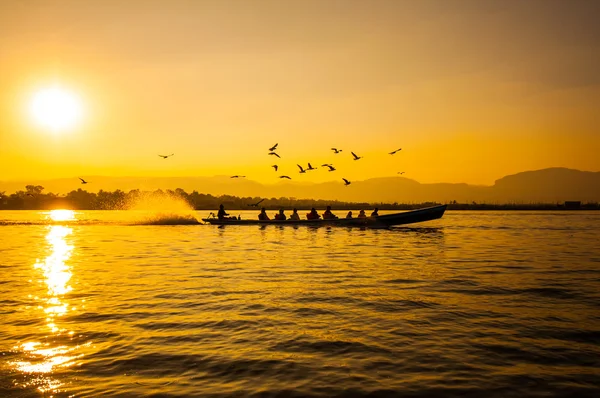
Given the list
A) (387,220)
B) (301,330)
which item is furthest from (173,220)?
(301,330)

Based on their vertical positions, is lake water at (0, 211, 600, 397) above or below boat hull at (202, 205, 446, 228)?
below

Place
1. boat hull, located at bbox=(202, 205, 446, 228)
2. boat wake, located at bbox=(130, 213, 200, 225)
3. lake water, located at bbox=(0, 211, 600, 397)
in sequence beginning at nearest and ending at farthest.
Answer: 1. lake water, located at bbox=(0, 211, 600, 397)
2. boat hull, located at bbox=(202, 205, 446, 228)
3. boat wake, located at bbox=(130, 213, 200, 225)

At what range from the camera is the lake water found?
22.4ft

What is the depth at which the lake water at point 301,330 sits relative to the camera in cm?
683

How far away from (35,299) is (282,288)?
25.3 ft

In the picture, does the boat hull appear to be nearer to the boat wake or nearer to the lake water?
the boat wake

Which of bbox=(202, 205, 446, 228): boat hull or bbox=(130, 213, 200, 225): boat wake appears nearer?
bbox=(202, 205, 446, 228): boat hull

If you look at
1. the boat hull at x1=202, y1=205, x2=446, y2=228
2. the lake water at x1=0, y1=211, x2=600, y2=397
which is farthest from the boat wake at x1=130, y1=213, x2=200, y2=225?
the lake water at x1=0, y1=211, x2=600, y2=397

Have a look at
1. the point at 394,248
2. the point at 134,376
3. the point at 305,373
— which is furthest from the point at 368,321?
the point at 394,248

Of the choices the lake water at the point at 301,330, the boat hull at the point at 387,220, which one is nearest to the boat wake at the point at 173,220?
the boat hull at the point at 387,220

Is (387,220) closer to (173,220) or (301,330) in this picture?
(173,220)

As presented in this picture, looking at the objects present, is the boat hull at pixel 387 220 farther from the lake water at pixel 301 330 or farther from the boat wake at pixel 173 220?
the lake water at pixel 301 330

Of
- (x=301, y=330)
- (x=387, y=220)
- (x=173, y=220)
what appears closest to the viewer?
(x=301, y=330)

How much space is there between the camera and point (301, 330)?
9.72m
